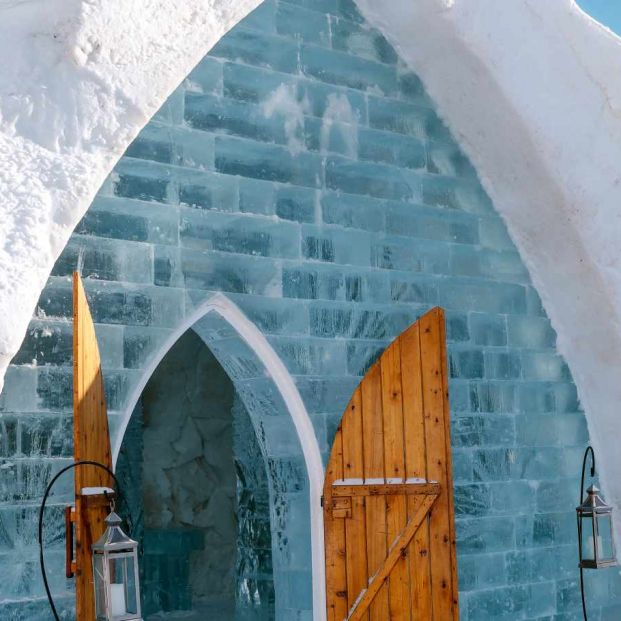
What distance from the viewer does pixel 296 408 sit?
502cm

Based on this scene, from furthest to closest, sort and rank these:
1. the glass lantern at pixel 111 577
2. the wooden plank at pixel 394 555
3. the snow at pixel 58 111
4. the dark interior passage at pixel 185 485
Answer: the dark interior passage at pixel 185 485, the wooden plank at pixel 394 555, the snow at pixel 58 111, the glass lantern at pixel 111 577

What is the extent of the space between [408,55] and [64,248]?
216cm

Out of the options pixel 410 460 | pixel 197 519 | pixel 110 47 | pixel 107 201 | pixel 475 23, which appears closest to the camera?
pixel 110 47

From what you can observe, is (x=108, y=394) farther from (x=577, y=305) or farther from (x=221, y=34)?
(x=577, y=305)

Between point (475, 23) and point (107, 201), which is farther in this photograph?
point (475, 23)

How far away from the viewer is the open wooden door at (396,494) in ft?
15.7

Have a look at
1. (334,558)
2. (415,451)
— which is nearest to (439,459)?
(415,451)

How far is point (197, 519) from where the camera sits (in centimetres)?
887

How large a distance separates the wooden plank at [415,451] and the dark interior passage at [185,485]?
355 centimetres

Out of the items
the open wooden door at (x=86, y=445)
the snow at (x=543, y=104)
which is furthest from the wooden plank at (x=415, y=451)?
the open wooden door at (x=86, y=445)

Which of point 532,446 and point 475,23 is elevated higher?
point 475,23

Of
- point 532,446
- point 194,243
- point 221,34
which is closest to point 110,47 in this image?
point 221,34

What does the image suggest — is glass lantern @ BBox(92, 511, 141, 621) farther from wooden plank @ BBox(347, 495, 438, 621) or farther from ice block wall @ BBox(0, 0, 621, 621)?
wooden plank @ BBox(347, 495, 438, 621)

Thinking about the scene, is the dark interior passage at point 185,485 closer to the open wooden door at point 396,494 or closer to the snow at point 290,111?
the open wooden door at point 396,494
